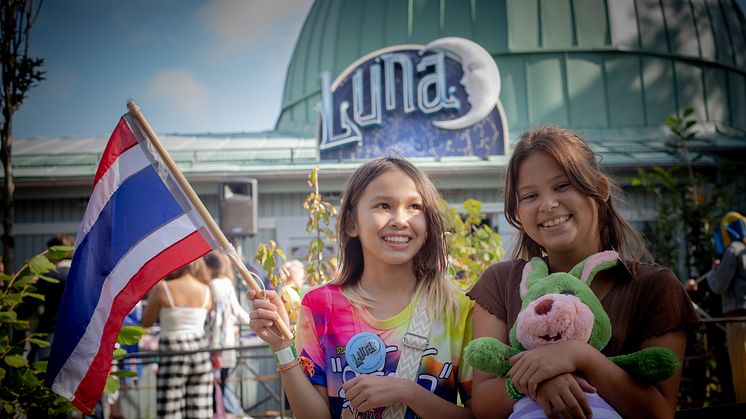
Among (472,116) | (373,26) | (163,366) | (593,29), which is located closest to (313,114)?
(373,26)

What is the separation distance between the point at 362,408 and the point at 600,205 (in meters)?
1.01

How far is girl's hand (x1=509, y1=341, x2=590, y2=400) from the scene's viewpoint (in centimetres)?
140

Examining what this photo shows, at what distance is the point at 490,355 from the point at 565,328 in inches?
8.7

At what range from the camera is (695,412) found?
7.63ft

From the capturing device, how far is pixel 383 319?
2078mm

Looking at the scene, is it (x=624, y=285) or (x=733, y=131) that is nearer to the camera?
(x=624, y=285)

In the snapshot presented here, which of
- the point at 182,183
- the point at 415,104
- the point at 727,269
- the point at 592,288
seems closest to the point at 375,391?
the point at 592,288

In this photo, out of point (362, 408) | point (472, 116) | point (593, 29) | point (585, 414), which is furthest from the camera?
point (593, 29)

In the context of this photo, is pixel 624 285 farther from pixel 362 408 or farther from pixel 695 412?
pixel 695 412

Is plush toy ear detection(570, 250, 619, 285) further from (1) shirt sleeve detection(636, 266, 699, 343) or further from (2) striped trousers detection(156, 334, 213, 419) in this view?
(2) striped trousers detection(156, 334, 213, 419)

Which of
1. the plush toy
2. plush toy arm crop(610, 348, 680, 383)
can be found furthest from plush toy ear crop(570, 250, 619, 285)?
plush toy arm crop(610, 348, 680, 383)

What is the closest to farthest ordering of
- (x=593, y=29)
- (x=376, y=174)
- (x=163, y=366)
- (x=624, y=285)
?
(x=624, y=285)
(x=376, y=174)
(x=163, y=366)
(x=593, y=29)

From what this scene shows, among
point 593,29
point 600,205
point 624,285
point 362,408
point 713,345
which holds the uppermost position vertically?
point 593,29

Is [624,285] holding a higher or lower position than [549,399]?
higher
